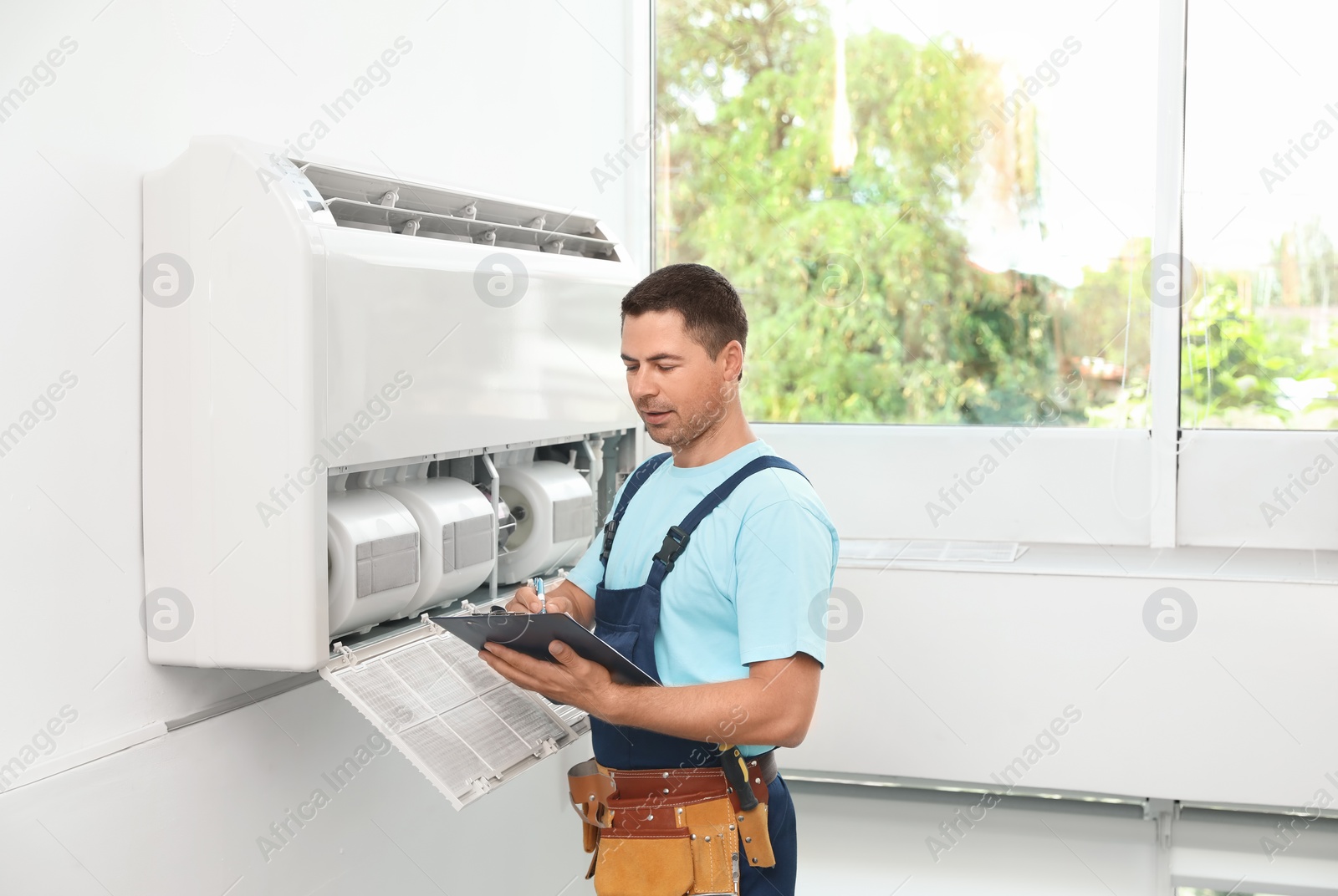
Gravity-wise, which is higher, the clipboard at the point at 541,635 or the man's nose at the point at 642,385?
the man's nose at the point at 642,385

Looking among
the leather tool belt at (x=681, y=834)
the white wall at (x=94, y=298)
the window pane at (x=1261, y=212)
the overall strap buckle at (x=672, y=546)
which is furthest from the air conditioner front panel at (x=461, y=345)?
the window pane at (x=1261, y=212)

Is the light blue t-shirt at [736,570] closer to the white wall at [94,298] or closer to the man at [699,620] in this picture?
the man at [699,620]

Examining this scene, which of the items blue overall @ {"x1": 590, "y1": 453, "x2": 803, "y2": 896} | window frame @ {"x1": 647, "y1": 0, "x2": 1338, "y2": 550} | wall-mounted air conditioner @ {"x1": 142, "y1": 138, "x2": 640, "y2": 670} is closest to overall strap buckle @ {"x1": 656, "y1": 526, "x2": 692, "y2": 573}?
blue overall @ {"x1": 590, "y1": 453, "x2": 803, "y2": 896}

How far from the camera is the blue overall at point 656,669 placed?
61.6 inches

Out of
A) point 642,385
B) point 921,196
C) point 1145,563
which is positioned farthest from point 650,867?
point 921,196

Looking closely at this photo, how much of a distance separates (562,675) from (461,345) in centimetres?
72

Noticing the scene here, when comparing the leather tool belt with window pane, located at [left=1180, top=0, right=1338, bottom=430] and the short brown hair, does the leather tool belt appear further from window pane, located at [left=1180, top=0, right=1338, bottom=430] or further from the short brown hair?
window pane, located at [left=1180, top=0, right=1338, bottom=430]

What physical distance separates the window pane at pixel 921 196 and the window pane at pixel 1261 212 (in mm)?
154

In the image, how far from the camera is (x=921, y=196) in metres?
3.63

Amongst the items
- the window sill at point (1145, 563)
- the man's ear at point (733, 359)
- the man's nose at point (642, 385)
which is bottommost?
the window sill at point (1145, 563)

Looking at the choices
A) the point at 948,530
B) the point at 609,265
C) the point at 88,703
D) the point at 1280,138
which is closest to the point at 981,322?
the point at 948,530

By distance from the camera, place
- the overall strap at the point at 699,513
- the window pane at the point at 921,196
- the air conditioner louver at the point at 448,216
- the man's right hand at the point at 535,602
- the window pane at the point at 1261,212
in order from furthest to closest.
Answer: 1. the window pane at the point at 921,196
2. the window pane at the point at 1261,212
3. the air conditioner louver at the point at 448,216
4. the man's right hand at the point at 535,602
5. the overall strap at the point at 699,513

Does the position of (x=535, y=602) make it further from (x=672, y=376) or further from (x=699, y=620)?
(x=672, y=376)

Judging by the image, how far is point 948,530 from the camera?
12.0 ft
